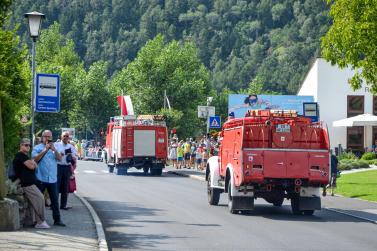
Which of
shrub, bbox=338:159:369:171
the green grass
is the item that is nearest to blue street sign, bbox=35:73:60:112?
the green grass

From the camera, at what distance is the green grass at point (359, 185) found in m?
30.2

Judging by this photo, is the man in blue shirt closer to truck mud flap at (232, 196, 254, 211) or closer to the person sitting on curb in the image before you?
the person sitting on curb

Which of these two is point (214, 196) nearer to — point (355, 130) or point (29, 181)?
point (29, 181)

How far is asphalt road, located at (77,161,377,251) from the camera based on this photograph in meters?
15.2

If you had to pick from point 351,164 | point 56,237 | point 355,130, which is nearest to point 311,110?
point 56,237

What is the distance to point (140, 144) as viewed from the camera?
45.7m

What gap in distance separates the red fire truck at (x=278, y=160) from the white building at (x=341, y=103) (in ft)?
147

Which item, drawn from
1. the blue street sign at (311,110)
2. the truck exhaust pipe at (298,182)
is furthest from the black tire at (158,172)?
the truck exhaust pipe at (298,182)

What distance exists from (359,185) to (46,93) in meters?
17.4

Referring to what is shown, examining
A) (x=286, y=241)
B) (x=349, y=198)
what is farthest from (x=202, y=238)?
(x=349, y=198)

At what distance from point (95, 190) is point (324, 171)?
11.7 m

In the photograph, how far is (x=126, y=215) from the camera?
20.8 metres

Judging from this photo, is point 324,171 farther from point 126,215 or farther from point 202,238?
point 202,238

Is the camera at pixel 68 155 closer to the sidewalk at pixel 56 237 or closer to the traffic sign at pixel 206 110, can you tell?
the sidewalk at pixel 56 237
